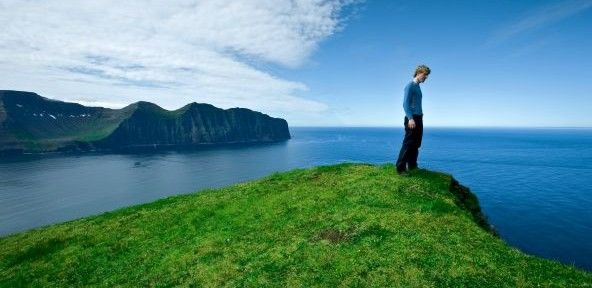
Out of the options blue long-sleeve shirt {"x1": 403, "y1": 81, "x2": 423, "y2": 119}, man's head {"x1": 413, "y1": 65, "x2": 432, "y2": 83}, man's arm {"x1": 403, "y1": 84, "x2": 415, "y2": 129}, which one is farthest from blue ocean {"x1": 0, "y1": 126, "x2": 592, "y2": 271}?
man's head {"x1": 413, "y1": 65, "x2": 432, "y2": 83}

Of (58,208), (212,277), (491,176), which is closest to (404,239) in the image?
(212,277)

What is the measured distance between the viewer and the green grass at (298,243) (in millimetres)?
9609

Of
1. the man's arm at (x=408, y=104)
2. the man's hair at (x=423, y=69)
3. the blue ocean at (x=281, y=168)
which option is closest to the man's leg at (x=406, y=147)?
the man's arm at (x=408, y=104)

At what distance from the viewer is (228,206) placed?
18.4 m

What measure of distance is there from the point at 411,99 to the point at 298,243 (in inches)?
354

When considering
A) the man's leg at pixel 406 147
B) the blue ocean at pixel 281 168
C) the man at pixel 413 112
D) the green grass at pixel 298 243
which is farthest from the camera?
the blue ocean at pixel 281 168

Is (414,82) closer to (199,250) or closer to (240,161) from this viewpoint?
(199,250)

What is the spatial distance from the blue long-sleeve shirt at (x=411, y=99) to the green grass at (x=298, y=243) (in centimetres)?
333

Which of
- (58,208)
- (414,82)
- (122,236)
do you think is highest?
(414,82)

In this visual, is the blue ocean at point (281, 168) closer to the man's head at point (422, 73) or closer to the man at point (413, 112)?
the man at point (413, 112)

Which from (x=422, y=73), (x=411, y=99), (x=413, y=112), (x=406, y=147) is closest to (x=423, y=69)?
(x=422, y=73)

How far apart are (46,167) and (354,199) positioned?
21192 centimetres

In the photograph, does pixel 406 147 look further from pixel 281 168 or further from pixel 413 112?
pixel 281 168

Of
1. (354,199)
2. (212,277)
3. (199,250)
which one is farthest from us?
(354,199)
